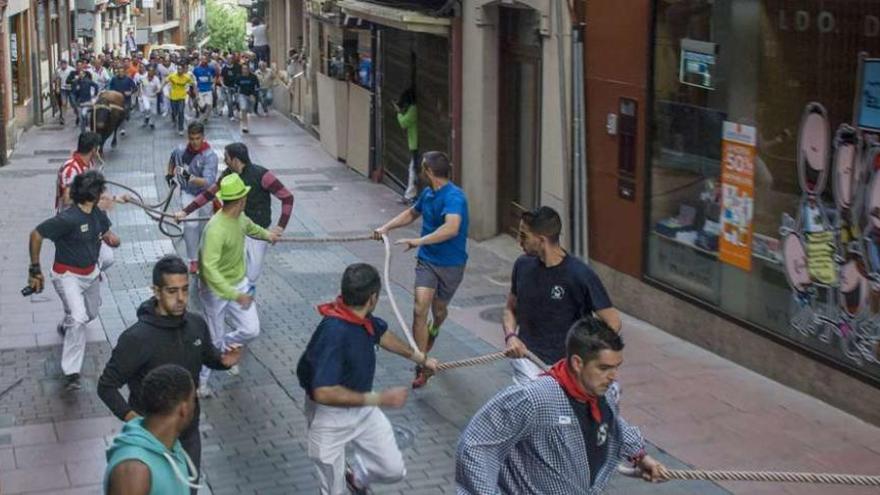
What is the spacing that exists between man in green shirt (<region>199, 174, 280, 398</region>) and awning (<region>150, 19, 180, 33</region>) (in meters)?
66.4

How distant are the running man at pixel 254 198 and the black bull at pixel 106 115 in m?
15.9

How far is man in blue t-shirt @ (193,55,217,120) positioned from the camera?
35.1 meters

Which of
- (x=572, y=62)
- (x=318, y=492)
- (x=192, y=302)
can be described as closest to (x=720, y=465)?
(x=318, y=492)

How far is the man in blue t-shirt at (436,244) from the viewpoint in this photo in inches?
411

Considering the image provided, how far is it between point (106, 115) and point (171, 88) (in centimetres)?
462

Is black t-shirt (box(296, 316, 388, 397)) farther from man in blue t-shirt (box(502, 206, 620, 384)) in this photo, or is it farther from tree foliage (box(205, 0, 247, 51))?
Result: tree foliage (box(205, 0, 247, 51))

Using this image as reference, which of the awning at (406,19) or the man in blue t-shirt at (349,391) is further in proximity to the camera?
the awning at (406,19)

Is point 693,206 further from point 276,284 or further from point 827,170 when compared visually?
point 276,284

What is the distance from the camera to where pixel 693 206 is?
1205 centimetres

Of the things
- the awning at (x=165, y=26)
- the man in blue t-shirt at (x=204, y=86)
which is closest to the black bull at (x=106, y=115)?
the man in blue t-shirt at (x=204, y=86)

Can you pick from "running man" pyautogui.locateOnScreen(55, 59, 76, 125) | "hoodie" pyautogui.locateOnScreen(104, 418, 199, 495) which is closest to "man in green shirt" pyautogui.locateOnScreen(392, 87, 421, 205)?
"running man" pyautogui.locateOnScreen(55, 59, 76, 125)

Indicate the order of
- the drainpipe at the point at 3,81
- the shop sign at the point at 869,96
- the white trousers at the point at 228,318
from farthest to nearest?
the drainpipe at the point at 3,81, the white trousers at the point at 228,318, the shop sign at the point at 869,96

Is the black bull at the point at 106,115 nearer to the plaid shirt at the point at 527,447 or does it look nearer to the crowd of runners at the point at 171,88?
the crowd of runners at the point at 171,88

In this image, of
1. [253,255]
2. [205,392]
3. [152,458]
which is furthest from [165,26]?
[152,458]
